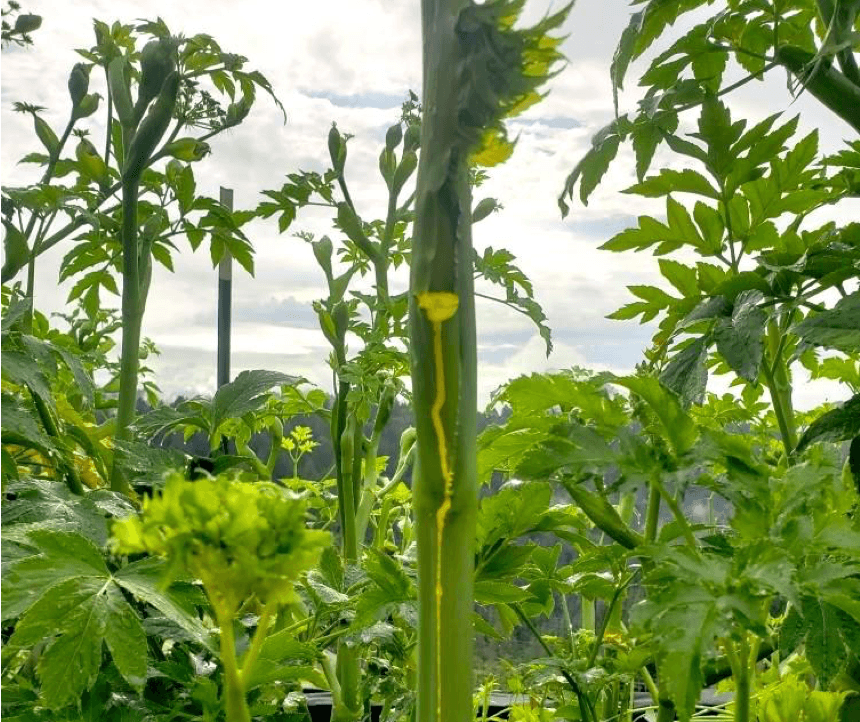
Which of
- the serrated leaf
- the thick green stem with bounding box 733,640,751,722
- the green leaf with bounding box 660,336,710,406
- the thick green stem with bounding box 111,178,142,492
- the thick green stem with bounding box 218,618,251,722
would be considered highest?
the thick green stem with bounding box 111,178,142,492

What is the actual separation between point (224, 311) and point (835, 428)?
94 centimetres

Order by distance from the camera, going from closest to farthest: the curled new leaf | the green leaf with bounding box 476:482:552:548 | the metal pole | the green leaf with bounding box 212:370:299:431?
the curled new leaf
the green leaf with bounding box 476:482:552:548
the green leaf with bounding box 212:370:299:431
the metal pole

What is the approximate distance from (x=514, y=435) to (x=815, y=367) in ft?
1.71

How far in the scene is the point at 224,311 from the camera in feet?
4.17

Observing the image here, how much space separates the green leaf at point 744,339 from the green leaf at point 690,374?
0.02 metres

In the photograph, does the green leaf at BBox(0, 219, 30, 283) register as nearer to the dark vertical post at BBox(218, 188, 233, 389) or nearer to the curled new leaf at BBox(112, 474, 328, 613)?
the dark vertical post at BBox(218, 188, 233, 389)

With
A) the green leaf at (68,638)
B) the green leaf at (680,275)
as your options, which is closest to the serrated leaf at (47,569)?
the green leaf at (68,638)

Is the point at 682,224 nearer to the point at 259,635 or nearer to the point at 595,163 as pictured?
the point at 595,163

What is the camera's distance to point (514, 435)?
0.60 metres

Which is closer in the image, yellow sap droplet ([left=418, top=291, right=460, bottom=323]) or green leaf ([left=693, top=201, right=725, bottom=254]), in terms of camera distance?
yellow sap droplet ([left=418, top=291, right=460, bottom=323])

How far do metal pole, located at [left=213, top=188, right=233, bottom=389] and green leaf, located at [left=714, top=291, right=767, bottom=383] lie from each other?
810mm

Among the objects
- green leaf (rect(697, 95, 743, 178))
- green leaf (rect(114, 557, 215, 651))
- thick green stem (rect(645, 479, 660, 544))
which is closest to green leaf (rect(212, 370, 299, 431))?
green leaf (rect(114, 557, 215, 651))

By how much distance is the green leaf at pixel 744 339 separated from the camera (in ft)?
1.82

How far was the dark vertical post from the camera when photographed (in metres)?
1.24
